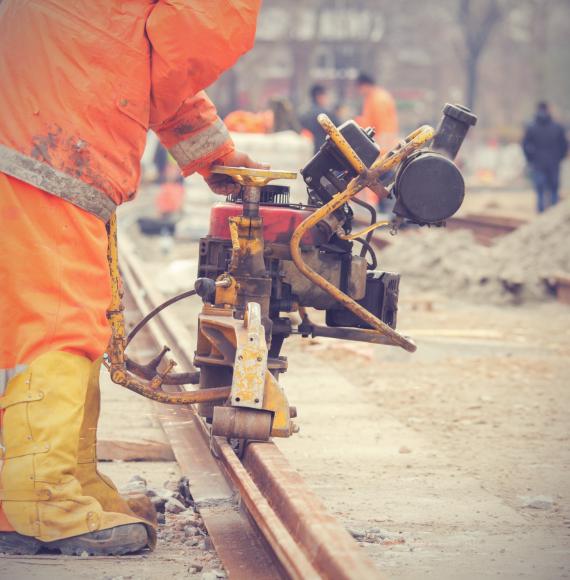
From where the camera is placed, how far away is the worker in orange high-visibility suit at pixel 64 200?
3.83m

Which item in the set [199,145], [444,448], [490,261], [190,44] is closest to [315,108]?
[490,261]

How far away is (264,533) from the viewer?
383 cm

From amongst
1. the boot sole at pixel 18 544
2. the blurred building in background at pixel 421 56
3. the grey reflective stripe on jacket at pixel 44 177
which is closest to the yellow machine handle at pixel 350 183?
the grey reflective stripe on jacket at pixel 44 177

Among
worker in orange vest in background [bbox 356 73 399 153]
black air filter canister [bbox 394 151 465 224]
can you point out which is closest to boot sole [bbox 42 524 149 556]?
black air filter canister [bbox 394 151 465 224]

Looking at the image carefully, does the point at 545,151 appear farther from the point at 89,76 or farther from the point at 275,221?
the point at 89,76

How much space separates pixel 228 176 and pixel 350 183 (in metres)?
0.51

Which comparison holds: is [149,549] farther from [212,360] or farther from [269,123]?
[269,123]

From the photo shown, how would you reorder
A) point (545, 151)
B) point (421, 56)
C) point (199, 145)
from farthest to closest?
point (421, 56)
point (545, 151)
point (199, 145)

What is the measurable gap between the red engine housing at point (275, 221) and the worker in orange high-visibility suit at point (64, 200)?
2.93ft

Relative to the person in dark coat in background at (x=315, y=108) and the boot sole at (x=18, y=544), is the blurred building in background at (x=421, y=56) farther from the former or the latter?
the boot sole at (x=18, y=544)

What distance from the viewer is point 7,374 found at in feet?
12.6

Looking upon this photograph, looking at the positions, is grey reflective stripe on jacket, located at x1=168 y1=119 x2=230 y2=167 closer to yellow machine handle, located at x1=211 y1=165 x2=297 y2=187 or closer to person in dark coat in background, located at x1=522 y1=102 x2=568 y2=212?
yellow machine handle, located at x1=211 y1=165 x2=297 y2=187

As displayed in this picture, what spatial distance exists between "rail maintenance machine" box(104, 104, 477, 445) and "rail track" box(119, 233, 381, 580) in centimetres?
15

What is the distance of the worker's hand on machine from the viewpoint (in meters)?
4.71
